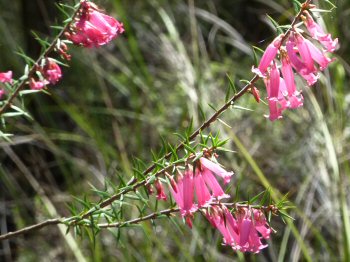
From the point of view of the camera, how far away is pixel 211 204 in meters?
1.58

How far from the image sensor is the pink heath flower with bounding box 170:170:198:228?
1533mm

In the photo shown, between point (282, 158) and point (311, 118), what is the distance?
12.5 inches

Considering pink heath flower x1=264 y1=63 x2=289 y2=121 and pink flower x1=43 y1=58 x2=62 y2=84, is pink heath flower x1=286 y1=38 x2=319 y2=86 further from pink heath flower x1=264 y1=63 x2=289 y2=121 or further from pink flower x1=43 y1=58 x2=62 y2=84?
pink flower x1=43 y1=58 x2=62 y2=84

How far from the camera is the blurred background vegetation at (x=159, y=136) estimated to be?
366cm

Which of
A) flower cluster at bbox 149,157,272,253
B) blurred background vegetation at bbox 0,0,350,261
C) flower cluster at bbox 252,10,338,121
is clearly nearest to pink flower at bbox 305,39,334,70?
flower cluster at bbox 252,10,338,121

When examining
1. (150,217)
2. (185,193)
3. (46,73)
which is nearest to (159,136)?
(46,73)

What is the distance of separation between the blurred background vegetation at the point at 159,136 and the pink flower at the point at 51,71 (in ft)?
5.35

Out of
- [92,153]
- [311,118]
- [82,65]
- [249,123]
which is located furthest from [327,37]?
[82,65]

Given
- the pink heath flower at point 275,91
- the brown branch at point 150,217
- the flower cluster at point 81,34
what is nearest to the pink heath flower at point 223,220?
the brown branch at point 150,217

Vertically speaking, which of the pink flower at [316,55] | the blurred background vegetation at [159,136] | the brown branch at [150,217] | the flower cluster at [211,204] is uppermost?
the pink flower at [316,55]

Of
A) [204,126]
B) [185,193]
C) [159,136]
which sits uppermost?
[204,126]

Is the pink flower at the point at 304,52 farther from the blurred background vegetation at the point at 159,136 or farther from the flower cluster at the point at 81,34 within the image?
the blurred background vegetation at the point at 159,136

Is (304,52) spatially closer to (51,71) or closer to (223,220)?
(223,220)

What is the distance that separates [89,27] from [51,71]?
0.51ft
